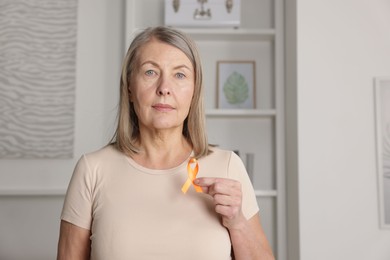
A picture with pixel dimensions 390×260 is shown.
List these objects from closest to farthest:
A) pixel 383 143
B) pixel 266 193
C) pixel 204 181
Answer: pixel 204 181, pixel 383 143, pixel 266 193

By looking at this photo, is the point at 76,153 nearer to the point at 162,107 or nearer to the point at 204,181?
the point at 162,107

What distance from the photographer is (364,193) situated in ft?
7.78

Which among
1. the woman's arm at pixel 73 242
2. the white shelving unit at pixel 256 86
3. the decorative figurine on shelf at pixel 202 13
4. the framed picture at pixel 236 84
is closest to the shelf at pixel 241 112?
the white shelving unit at pixel 256 86

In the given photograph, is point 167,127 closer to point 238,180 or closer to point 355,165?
point 238,180

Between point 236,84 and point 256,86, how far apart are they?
5.3 inches

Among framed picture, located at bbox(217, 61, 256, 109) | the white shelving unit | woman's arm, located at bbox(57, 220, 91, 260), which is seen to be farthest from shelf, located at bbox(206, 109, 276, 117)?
woman's arm, located at bbox(57, 220, 91, 260)

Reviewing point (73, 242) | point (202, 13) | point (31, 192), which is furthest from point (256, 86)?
point (73, 242)

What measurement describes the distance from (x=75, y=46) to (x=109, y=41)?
0.21 meters

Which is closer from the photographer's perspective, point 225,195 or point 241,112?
point 225,195

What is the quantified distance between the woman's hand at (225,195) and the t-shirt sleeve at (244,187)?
0.08 m

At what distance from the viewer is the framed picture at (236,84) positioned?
2900 mm

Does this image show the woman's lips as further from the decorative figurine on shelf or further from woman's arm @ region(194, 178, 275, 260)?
the decorative figurine on shelf

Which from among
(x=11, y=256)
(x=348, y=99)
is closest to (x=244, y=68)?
(x=348, y=99)

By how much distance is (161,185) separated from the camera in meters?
1.32
